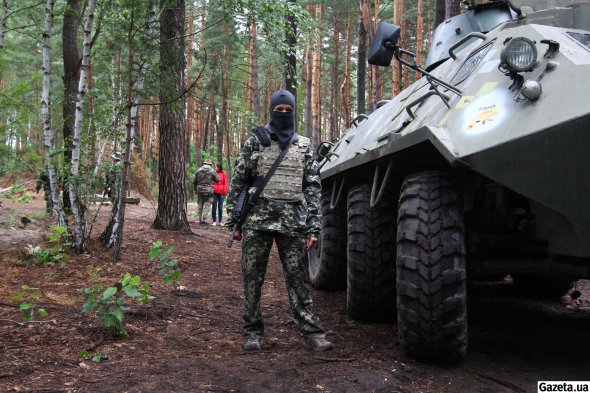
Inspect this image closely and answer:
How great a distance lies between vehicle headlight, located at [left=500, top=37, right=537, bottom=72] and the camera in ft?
10.7

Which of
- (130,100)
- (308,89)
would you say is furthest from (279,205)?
(308,89)

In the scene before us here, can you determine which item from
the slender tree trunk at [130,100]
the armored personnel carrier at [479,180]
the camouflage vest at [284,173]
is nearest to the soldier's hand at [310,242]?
the camouflage vest at [284,173]

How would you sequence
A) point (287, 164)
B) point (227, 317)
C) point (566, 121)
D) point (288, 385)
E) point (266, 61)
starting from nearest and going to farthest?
point (566, 121)
point (288, 385)
point (287, 164)
point (227, 317)
point (266, 61)

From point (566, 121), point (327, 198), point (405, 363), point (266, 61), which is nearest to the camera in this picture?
point (566, 121)

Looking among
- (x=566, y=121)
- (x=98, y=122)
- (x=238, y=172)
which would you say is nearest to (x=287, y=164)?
(x=238, y=172)

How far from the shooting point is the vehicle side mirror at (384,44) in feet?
12.5

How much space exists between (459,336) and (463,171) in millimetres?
1092

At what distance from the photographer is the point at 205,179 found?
46.7ft

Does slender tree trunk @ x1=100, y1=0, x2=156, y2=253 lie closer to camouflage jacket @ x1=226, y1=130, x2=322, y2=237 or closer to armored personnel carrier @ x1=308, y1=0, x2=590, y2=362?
camouflage jacket @ x1=226, y1=130, x2=322, y2=237

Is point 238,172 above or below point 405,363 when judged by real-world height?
above

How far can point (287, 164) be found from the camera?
416 cm

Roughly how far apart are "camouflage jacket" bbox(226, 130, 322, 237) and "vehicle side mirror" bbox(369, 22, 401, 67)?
2.83 ft

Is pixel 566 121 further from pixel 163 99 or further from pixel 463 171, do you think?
pixel 163 99

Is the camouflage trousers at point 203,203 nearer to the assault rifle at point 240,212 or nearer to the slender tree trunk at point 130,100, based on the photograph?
the slender tree trunk at point 130,100
